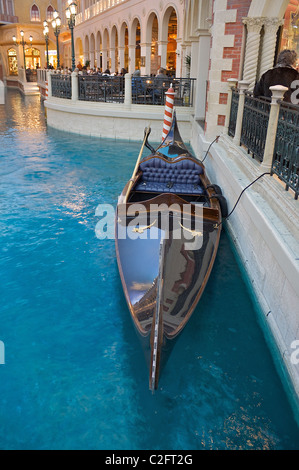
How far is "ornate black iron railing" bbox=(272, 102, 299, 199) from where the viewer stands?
3215 millimetres

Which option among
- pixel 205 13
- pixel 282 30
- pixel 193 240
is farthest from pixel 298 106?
pixel 205 13

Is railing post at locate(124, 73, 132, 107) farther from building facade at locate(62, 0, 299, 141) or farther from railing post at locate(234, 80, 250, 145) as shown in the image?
railing post at locate(234, 80, 250, 145)

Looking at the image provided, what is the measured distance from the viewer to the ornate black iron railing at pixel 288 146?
3215 millimetres

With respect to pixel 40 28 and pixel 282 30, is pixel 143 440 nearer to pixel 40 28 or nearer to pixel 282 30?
pixel 282 30

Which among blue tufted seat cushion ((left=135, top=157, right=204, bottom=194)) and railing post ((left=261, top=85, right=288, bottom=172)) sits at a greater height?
railing post ((left=261, top=85, right=288, bottom=172))

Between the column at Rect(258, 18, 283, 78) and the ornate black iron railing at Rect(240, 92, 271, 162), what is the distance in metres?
1.72

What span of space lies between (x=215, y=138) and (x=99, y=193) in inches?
95.0

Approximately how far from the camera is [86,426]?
2469 mm

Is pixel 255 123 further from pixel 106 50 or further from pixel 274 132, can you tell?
pixel 106 50

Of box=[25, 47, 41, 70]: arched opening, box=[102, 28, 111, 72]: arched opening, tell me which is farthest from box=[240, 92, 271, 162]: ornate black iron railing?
box=[25, 47, 41, 70]: arched opening

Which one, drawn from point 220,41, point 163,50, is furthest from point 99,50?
point 220,41

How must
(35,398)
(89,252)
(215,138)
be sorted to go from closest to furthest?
(35,398), (89,252), (215,138)

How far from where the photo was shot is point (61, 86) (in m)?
12.2

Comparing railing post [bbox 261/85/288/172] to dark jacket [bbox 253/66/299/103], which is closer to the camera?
railing post [bbox 261/85/288/172]
